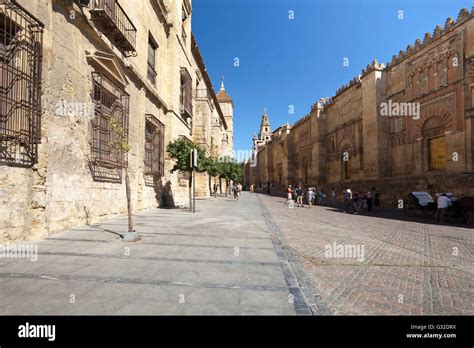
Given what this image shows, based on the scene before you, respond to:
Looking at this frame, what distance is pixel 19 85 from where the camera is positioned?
5504mm

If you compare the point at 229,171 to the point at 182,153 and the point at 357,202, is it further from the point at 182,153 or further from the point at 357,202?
the point at 182,153

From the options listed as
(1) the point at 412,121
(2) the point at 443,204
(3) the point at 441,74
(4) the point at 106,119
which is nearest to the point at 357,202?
(2) the point at 443,204

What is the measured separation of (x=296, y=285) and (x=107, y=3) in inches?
394

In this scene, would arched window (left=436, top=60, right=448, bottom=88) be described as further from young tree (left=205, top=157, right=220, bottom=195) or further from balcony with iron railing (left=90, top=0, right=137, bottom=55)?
balcony with iron railing (left=90, top=0, right=137, bottom=55)

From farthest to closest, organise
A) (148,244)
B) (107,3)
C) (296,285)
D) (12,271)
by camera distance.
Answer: (107,3)
(148,244)
(12,271)
(296,285)

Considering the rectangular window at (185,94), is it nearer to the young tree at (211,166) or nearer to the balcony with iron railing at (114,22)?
the young tree at (211,166)

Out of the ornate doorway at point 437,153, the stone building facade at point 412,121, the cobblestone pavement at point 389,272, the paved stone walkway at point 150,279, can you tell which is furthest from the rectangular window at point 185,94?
the ornate doorway at point 437,153

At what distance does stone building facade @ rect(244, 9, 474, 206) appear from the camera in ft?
48.2

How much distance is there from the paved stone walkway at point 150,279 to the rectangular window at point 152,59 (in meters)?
9.93

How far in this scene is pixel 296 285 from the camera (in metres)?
3.56

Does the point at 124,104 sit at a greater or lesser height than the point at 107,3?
lesser

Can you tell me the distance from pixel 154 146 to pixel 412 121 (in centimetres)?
1731
